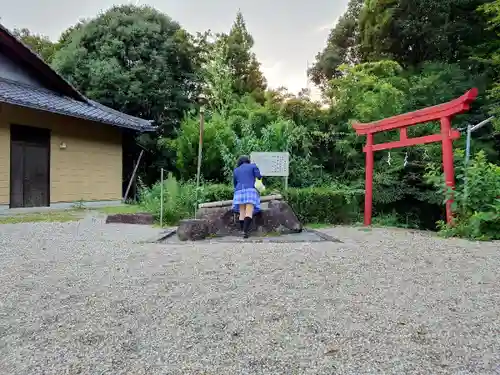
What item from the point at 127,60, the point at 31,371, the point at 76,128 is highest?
the point at 127,60

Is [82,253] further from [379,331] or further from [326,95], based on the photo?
[326,95]

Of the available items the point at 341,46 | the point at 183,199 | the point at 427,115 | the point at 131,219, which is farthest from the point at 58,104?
the point at 341,46

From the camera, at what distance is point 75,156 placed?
11719 mm

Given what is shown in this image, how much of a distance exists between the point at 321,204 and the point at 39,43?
19613 millimetres

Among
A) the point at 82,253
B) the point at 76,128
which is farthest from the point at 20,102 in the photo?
the point at 82,253

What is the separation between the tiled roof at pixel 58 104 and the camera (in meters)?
9.34

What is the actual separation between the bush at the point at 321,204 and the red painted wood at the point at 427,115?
1.47 m

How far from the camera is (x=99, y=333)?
7.51ft

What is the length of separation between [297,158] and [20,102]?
6.69m

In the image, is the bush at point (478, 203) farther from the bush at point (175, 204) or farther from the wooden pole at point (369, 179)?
the bush at point (175, 204)

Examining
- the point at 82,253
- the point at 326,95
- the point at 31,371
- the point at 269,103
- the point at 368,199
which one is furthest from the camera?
the point at 326,95

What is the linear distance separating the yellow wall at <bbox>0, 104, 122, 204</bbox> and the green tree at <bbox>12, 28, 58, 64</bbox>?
8394mm

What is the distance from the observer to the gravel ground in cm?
196

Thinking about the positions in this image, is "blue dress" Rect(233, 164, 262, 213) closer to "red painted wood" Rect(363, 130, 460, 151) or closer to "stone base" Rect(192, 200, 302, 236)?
"stone base" Rect(192, 200, 302, 236)
